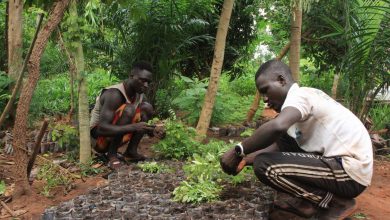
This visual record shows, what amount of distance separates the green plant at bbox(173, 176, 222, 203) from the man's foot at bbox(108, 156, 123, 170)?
1254 mm

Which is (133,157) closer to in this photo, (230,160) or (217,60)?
(217,60)

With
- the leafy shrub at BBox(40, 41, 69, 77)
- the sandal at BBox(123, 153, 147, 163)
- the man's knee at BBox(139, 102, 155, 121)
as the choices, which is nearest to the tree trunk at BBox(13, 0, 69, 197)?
the sandal at BBox(123, 153, 147, 163)

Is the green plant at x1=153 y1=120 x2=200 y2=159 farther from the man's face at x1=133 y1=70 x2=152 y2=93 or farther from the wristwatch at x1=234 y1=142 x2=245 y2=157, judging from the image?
the wristwatch at x1=234 y1=142 x2=245 y2=157

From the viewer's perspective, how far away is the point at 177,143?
4637 mm

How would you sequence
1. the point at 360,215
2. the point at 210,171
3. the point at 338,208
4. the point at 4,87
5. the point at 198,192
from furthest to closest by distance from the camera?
the point at 4,87
the point at 360,215
the point at 210,171
the point at 198,192
the point at 338,208

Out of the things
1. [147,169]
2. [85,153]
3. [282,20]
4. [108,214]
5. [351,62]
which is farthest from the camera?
[282,20]

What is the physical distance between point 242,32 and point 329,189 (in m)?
6.56

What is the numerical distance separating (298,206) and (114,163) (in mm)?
2036

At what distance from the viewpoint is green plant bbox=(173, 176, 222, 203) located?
3.13m

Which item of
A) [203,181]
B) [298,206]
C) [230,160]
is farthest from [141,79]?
[298,206]

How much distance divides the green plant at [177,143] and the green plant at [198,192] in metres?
1.27

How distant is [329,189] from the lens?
2977 millimetres

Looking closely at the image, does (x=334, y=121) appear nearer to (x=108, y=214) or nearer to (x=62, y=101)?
(x=108, y=214)

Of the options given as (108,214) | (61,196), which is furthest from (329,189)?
(61,196)
